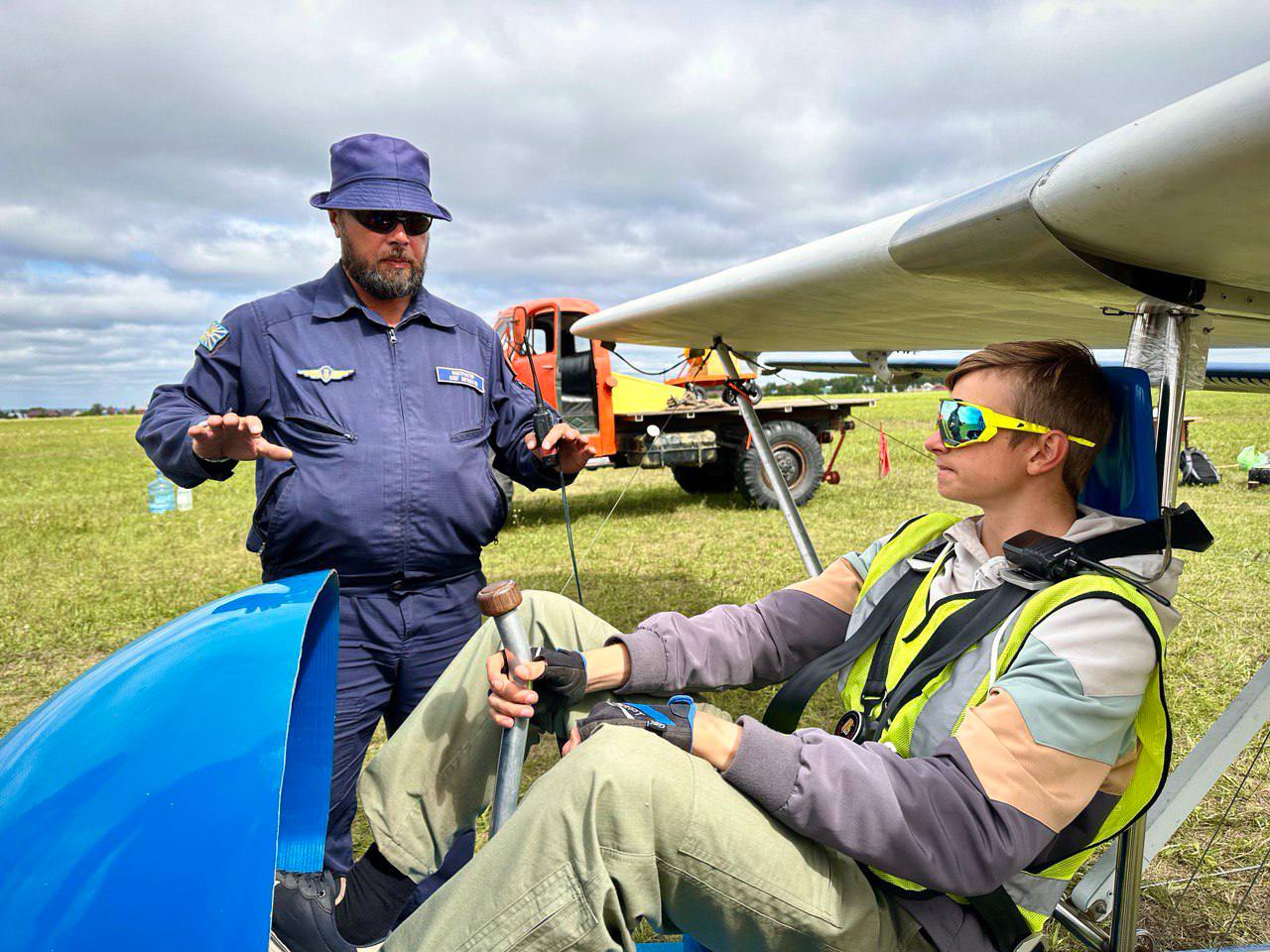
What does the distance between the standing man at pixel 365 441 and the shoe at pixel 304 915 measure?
57 cm

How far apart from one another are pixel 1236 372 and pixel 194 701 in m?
4.46

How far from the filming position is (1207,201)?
1.15m

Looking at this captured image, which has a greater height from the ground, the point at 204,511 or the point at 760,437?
the point at 760,437

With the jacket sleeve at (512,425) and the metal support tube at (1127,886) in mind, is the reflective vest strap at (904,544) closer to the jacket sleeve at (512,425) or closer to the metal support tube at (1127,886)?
the metal support tube at (1127,886)

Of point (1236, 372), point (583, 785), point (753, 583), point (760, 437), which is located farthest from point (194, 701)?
point (753, 583)

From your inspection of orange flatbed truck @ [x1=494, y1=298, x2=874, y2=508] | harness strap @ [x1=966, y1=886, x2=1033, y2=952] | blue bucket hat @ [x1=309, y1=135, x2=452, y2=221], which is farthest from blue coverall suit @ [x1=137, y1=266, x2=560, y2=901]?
orange flatbed truck @ [x1=494, y1=298, x2=874, y2=508]

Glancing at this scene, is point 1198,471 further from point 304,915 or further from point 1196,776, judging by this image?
point 304,915

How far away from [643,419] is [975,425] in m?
8.09

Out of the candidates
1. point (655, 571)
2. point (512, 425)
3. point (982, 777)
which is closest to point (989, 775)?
point (982, 777)

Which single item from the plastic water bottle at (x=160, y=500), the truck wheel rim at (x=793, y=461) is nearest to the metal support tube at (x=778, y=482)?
the truck wheel rim at (x=793, y=461)

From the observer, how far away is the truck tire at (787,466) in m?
9.69

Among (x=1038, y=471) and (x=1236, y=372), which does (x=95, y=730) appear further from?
(x=1236, y=372)

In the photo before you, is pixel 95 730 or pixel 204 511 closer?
pixel 95 730

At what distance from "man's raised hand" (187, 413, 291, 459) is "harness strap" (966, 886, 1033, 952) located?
68.7 inches
